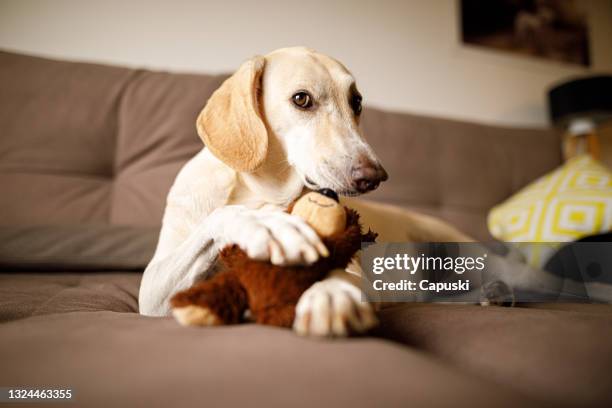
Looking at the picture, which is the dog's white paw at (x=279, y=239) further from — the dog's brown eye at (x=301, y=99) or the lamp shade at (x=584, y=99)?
the lamp shade at (x=584, y=99)

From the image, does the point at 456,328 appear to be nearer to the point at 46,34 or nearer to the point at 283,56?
the point at 283,56

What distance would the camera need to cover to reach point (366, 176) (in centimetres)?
76

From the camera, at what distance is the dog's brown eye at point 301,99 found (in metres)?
0.91

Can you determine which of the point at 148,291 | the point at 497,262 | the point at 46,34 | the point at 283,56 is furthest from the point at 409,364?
the point at 46,34

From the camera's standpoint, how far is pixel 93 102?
1447 millimetres

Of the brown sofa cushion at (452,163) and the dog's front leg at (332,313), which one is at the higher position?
the brown sofa cushion at (452,163)

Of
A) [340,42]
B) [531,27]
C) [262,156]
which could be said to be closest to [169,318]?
→ [262,156]

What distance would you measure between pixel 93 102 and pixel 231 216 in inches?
47.9

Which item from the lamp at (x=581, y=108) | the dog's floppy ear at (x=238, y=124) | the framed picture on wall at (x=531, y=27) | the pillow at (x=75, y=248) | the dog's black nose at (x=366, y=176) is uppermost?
the framed picture on wall at (x=531, y=27)

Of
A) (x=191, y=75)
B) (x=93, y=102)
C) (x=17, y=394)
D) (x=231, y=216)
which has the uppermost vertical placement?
(x=191, y=75)

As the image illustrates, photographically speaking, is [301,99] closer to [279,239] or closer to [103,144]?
[279,239]

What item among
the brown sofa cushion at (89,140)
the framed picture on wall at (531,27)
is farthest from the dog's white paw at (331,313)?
the framed picture on wall at (531,27)

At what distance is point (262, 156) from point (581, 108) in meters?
2.32

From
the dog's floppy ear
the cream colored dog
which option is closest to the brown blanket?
the cream colored dog
